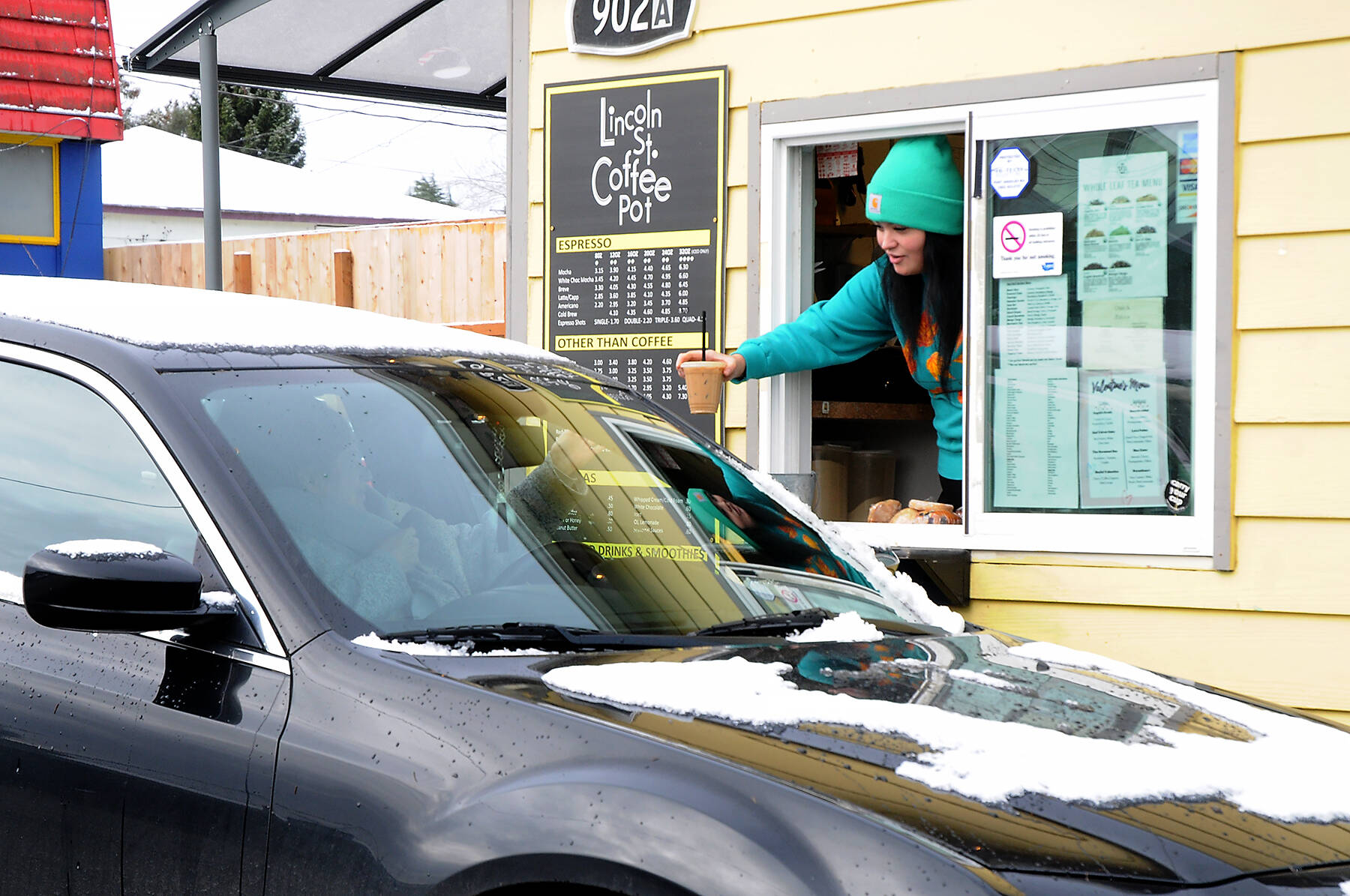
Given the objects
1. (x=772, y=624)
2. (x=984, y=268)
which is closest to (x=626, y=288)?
(x=984, y=268)

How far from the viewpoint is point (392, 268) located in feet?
41.3

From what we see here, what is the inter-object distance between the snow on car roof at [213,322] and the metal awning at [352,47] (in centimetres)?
424

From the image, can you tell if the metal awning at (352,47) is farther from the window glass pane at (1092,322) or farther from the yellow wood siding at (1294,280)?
the yellow wood siding at (1294,280)

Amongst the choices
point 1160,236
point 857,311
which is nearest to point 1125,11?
point 1160,236

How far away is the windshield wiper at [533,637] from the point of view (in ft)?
6.93

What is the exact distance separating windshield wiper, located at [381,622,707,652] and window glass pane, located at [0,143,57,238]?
607 inches

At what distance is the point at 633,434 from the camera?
3.01 metres

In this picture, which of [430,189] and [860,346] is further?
[430,189]

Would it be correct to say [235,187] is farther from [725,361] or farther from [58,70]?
[725,361]

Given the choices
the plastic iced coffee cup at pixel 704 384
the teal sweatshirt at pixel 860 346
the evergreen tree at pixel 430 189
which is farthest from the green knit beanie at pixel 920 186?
the evergreen tree at pixel 430 189

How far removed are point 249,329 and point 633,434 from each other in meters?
0.86

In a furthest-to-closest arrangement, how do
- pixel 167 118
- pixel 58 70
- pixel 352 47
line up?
pixel 167 118, pixel 58 70, pixel 352 47

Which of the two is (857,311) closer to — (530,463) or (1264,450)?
(1264,450)

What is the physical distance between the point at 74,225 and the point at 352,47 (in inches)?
382
